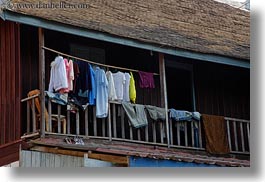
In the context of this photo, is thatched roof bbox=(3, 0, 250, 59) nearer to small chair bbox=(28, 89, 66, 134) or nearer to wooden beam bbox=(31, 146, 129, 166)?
small chair bbox=(28, 89, 66, 134)

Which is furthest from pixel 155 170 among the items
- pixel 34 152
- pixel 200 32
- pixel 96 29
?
pixel 200 32

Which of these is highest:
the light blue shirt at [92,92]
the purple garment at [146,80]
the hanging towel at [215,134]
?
the purple garment at [146,80]

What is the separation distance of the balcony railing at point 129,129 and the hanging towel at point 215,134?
0.28 ft

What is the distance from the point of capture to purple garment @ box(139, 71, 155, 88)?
11.8m

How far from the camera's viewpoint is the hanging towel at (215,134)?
11.9 meters

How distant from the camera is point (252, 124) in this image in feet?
35.3

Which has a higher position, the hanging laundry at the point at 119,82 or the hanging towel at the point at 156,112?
the hanging laundry at the point at 119,82

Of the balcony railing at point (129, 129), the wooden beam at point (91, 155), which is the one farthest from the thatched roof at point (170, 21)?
the wooden beam at point (91, 155)

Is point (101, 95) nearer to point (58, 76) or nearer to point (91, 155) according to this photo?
point (58, 76)

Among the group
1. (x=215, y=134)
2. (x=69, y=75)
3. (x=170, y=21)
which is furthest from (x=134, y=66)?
(x=69, y=75)

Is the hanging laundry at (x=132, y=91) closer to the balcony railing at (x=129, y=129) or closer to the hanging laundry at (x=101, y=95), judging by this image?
the balcony railing at (x=129, y=129)

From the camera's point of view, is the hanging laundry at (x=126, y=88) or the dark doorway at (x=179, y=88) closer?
the hanging laundry at (x=126, y=88)

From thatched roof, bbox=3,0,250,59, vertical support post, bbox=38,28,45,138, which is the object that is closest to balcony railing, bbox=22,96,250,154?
vertical support post, bbox=38,28,45,138

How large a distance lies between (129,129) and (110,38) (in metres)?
1.49
